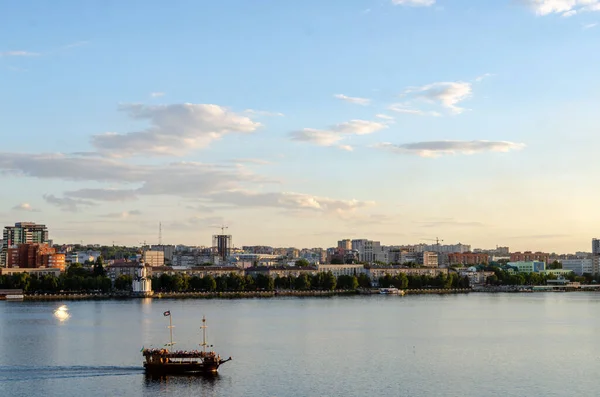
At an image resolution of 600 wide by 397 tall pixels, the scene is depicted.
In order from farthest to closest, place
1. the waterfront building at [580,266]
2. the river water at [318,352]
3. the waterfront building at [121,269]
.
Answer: the waterfront building at [580,266]
the waterfront building at [121,269]
the river water at [318,352]

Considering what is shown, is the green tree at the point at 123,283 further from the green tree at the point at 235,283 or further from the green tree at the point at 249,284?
the green tree at the point at 249,284

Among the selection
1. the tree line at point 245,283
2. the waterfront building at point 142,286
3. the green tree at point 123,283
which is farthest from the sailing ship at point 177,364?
the green tree at point 123,283

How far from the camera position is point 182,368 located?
3142 centimetres

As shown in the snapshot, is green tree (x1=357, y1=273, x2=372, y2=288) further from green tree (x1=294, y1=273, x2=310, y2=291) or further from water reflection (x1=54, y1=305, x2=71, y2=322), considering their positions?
water reflection (x1=54, y1=305, x2=71, y2=322)

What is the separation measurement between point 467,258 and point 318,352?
155268mm

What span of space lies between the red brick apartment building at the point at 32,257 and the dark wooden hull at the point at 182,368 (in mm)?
90461

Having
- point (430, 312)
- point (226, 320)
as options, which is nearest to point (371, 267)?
point (430, 312)

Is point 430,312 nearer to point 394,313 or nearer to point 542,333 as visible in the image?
point 394,313

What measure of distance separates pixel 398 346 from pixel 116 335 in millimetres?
13758

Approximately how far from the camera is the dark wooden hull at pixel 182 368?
102 ft

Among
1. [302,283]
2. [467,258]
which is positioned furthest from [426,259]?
[302,283]

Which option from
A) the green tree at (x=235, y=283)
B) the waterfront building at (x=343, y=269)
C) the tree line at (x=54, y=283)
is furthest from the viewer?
the waterfront building at (x=343, y=269)

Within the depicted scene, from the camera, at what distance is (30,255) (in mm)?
117562

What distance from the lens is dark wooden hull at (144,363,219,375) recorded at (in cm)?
3122
